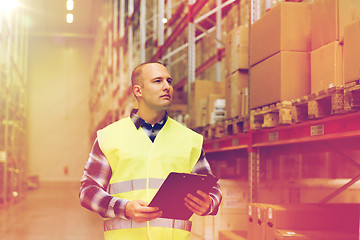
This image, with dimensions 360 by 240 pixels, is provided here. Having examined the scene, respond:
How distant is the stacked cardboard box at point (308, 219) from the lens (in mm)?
3613

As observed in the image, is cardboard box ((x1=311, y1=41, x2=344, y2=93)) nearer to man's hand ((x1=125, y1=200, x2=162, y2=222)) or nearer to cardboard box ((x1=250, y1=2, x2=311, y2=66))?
cardboard box ((x1=250, y1=2, x2=311, y2=66))

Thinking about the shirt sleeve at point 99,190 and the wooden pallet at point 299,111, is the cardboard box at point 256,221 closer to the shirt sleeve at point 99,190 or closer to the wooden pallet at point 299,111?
the wooden pallet at point 299,111

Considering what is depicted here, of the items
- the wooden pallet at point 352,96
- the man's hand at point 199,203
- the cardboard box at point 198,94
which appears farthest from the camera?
the cardboard box at point 198,94

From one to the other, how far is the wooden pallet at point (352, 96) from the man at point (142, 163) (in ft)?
3.50

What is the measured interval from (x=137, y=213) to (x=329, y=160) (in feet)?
17.1

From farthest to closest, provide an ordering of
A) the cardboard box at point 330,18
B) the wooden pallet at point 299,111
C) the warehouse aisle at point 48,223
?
the warehouse aisle at point 48,223 < the wooden pallet at point 299,111 < the cardboard box at point 330,18

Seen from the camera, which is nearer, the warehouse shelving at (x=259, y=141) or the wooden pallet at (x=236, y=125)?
the warehouse shelving at (x=259, y=141)

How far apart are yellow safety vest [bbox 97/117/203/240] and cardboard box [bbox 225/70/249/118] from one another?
2807mm

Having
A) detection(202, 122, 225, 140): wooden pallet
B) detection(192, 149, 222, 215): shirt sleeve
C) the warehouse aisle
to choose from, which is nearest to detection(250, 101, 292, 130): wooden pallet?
detection(202, 122, 225, 140): wooden pallet

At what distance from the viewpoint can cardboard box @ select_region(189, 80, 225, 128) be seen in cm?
670

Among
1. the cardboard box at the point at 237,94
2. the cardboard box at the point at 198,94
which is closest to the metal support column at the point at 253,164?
the cardboard box at the point at 237,94

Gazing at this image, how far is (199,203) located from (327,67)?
5.93ft

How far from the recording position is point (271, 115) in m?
4.01

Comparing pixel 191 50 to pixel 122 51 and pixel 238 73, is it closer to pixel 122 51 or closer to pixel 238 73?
pixel 238 73
